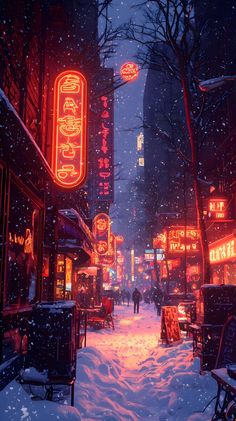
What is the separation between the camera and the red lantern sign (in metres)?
20.1

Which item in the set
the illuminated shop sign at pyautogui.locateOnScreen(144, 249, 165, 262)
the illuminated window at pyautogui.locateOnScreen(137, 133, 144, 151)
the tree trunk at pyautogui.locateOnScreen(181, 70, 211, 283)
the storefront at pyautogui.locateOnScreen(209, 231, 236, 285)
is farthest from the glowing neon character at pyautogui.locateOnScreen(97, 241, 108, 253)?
the illuminated window at pyautogui.locateOnScreen(137, 133, 144, 151)

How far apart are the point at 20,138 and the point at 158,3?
1235cm

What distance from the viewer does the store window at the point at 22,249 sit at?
29.5 ft

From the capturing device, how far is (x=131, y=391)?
28.5 ft

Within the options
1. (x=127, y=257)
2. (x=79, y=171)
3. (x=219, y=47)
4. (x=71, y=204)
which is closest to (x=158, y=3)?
(x=219, y=47)

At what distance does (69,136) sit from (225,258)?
11.2m

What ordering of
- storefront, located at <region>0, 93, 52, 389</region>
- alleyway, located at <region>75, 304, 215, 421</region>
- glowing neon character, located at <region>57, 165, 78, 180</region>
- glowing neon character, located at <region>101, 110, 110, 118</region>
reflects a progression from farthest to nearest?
1. glowing neon character, located at <region>101, 110, 110, 118</region>
2. glowing neon character, located at <region>57, 165, 78, 180</region>
3. storefront, located at <region>0, 93, 52, 389</region>
4. alleyway, located at <region>75, 304, 215, 421</region>

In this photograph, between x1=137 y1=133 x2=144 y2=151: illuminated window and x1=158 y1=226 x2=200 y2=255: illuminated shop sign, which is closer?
x1=158 y1=226 x2=200 y2=255: illuminated shop sign

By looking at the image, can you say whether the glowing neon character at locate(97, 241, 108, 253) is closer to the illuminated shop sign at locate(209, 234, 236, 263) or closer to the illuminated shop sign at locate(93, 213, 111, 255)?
the illuminated shop sign at locate(93, 213, 111, 255)

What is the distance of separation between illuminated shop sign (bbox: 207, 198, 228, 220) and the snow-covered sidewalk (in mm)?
6754

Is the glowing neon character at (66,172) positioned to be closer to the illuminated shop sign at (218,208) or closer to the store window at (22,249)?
the store window at (22,249)

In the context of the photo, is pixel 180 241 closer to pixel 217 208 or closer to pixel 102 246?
pixel 217 208

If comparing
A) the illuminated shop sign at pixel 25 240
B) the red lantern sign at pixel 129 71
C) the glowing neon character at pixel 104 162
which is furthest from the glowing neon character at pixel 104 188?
the illuminated shop sign at pixel 25 240

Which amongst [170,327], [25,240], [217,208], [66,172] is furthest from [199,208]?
[25,240]
